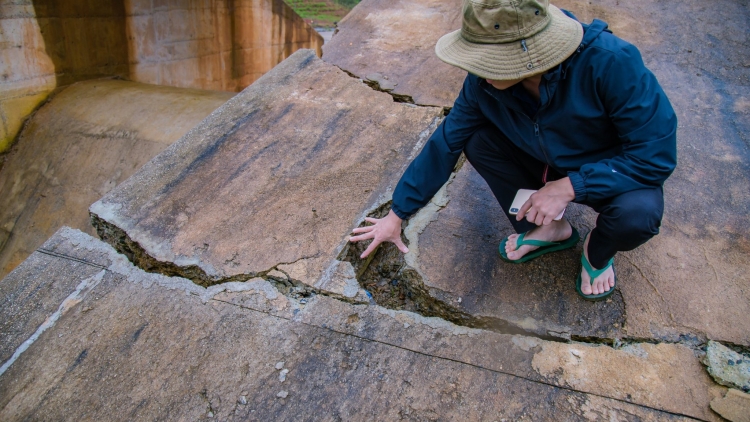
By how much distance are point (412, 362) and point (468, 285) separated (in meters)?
0.40

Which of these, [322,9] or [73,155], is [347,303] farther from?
[322,9]

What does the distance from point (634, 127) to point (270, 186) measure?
1.62m

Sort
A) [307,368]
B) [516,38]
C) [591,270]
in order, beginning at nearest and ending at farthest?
[516,38] → [307,368] → [591,270]

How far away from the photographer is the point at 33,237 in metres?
4.15

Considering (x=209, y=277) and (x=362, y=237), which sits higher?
(x=362, y=237)

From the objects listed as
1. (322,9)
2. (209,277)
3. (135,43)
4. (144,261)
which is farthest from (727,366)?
(322,9)

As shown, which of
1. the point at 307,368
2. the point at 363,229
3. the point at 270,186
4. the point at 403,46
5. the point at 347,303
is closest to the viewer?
the point at 307,368

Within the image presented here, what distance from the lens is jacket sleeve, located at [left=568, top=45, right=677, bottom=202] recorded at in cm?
143

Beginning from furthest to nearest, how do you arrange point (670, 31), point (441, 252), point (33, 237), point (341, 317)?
1. point (33, 237)
2. point (670, 31)
3. point (441, 252)
4. point (341, 317)

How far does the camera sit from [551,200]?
62.5 inches

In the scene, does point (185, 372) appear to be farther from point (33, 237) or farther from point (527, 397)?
point (33, 237)

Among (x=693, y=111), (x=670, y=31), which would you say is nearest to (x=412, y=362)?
(x=693, y=111)

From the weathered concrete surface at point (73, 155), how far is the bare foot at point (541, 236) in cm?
334

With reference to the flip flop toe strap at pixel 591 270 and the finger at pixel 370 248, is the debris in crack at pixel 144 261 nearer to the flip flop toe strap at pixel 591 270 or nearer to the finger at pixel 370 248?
the finger at pixel 370 248
